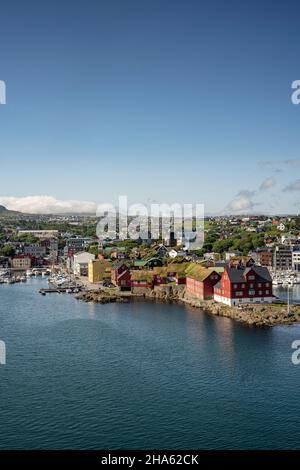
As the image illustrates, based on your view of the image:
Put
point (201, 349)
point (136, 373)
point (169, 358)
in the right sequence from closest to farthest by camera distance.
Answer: point (136, 373), point (169, 358), point (201, 349)

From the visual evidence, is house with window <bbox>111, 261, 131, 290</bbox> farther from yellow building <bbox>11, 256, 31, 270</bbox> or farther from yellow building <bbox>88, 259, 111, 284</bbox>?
yellow building <bbox>11, 256, 31, 270</bbox>

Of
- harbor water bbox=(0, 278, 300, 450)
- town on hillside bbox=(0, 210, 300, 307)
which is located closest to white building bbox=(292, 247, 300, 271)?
town on hillside bbox=(0, 210, 300, 307)

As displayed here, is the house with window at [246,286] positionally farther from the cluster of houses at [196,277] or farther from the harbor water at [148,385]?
the harbor water at [148,385]

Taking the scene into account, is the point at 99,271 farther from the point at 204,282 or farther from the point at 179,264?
the point at 204,282

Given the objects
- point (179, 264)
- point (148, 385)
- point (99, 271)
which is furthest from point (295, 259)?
point (148, 385)

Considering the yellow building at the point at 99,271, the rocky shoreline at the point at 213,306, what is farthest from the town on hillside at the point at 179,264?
the rocky shoreline at the point at 213,306

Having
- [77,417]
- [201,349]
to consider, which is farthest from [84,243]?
[77,417]
